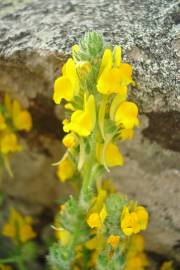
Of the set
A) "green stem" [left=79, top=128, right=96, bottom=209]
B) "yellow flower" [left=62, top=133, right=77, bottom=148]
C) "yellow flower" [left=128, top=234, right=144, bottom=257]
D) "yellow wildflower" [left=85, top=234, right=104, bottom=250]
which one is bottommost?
"yellow flower" [left=128, top=234, right=144, bottom=257]

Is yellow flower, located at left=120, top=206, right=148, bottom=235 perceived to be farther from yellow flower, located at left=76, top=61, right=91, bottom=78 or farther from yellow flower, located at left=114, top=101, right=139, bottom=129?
yellow flower, located at left=76, top=61, right=91, bottom=78

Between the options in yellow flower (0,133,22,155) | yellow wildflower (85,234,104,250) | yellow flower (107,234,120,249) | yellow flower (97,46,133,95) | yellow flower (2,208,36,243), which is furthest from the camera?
yellow flower (2,208,36,243)

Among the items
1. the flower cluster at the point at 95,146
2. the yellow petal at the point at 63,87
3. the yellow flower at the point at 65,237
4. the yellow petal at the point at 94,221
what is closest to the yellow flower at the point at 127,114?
the flower cluster at the point at 95,146

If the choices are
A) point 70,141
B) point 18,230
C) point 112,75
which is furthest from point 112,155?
point 18,230

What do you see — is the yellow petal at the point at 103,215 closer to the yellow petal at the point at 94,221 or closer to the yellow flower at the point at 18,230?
the yellow petal at the point at 94,221

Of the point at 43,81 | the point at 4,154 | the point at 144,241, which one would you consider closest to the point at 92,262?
the point at 144,241

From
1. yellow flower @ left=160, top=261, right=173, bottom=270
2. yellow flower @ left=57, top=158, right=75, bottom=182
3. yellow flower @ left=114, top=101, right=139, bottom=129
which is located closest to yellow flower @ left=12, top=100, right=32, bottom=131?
yellow flower @ left=57, top=158, right=75, bottom=182

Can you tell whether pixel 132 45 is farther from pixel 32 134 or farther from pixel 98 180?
pixel 32 134

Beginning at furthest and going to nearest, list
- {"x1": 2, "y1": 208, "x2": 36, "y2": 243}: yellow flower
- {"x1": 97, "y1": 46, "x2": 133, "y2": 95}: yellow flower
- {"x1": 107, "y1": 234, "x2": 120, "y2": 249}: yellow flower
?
1. {"x1": 2, "y1": 208, "x2": 36, "y2": 243}: yellow flower
2. {"x1": 107, "y1": 234, "x2": 120, "y2": 249}: yellow flower
3. {"x1": 97, "y1": 46, "x2": 133, "y2": 95}: yellow flower
